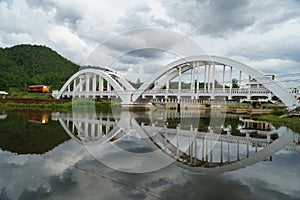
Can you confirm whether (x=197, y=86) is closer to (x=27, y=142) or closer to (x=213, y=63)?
(x=213, y=63)

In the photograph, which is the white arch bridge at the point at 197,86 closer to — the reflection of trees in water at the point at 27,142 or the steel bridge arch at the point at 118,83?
the steel bridge arch at the point at 118,83

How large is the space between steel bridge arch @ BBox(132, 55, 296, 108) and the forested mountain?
32.3 m

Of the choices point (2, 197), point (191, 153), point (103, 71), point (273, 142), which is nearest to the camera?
point (2, 197)

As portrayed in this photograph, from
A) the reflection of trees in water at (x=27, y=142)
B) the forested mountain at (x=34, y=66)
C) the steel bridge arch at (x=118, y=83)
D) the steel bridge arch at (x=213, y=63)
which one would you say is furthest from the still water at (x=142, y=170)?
the forested mountain at (x=34, y=66)

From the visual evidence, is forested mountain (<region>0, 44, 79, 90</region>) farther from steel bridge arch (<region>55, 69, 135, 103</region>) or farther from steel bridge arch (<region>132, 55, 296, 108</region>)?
steel bridge arch (<region>132, 55, 296, 108</region>)

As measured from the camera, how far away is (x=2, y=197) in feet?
13.2

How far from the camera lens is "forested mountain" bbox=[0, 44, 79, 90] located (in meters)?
55.5

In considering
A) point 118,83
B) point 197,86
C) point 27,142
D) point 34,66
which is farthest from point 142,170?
point 34,66

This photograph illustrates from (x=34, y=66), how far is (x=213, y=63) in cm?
5714

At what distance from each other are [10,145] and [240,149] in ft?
25.9

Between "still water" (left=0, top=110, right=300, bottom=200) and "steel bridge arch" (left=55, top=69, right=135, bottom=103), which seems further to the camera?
"steel bridge arch" (left=55, top=69, right=135, bottom=103)

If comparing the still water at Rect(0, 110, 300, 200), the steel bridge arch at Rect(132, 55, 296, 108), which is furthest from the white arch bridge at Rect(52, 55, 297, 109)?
the still water at Rect(0, 110, 300, 200)

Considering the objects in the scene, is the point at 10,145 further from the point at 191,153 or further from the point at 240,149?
the point at 240,149

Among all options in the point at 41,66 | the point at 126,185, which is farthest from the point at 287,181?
the point at 41,66
